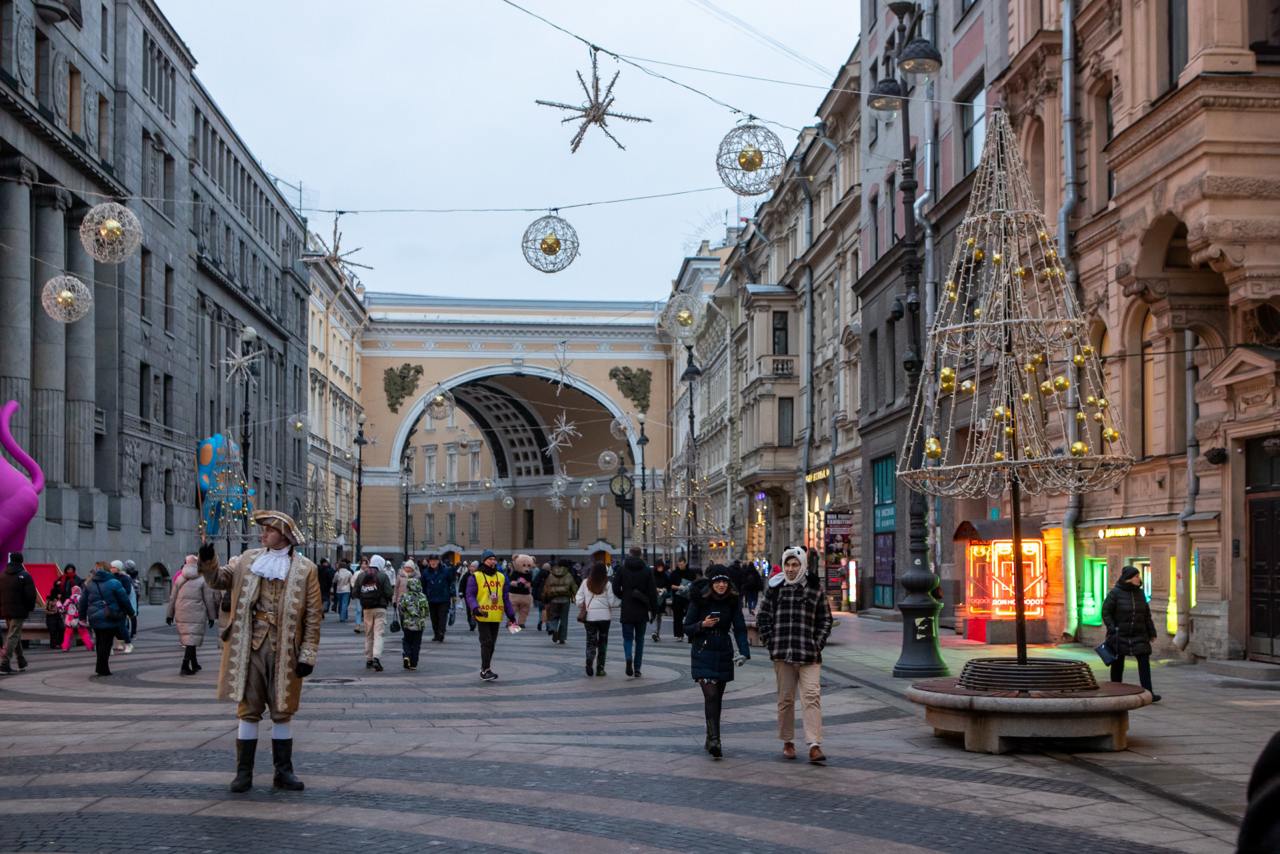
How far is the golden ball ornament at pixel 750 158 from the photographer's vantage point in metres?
22.0

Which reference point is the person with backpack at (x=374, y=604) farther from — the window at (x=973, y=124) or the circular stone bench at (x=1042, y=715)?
the window at (x=973, y=124)

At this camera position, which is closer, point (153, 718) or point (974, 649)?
point (153, 718)

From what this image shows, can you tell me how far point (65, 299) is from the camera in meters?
27.9

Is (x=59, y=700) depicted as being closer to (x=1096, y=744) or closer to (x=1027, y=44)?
(x=1096, y=744)

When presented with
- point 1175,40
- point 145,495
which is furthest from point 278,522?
point 145,495

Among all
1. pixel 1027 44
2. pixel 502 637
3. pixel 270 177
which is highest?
pixel 270 177

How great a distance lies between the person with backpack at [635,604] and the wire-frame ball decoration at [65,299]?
544 inches

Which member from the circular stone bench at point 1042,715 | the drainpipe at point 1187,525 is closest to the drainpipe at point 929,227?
the drainpipe at point 1187,525

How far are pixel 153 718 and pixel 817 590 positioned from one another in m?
6.66

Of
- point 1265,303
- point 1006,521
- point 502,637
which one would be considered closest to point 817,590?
point 1265,303

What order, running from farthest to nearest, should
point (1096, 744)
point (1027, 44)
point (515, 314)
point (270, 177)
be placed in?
point (515, 314), point (270, 177), point (1027, 44), point (1096, 744)

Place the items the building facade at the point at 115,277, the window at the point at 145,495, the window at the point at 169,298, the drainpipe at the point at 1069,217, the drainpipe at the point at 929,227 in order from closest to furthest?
the drainpipe at the point at 1069,217, the drainpipe at the point at 929,227, the building facade at the point at 115,277, the window at the point at 145,495, the window at the point at 169,298

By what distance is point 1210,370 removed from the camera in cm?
1900

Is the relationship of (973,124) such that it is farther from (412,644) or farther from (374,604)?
(374,604)
